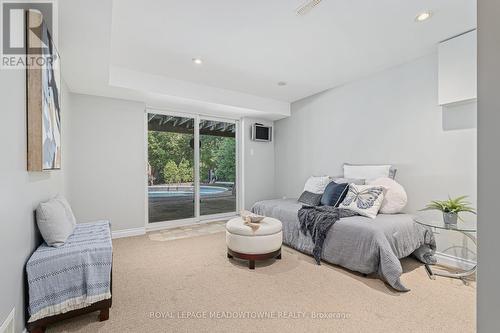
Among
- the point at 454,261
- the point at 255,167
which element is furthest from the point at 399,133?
the point at 255,167

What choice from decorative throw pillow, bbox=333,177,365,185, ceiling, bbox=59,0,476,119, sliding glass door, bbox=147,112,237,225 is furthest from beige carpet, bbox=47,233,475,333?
ceiling, bbox=59,0,476,119

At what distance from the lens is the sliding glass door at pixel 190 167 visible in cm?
423

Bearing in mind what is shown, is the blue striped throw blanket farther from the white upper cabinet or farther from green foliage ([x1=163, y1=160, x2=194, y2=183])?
the white upper cabinet

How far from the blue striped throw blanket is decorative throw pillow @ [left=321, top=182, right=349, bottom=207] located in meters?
2.57

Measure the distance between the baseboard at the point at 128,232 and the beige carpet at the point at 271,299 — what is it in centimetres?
94

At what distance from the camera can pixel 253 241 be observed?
2562mm

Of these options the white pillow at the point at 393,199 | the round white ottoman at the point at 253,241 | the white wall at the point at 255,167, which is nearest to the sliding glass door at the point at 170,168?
the white wall at the point at 255,167

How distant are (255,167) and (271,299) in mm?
3317

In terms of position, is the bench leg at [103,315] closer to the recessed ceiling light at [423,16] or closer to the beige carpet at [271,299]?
the beige carpet at [271,299]

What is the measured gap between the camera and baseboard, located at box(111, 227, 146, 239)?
12.1 feet

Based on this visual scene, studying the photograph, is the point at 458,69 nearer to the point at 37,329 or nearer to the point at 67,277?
the point at 67,277

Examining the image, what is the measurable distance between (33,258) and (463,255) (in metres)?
3.89

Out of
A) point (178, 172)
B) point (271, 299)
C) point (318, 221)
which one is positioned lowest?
point (271, 299)

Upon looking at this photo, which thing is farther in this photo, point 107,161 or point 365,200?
point 107,161
